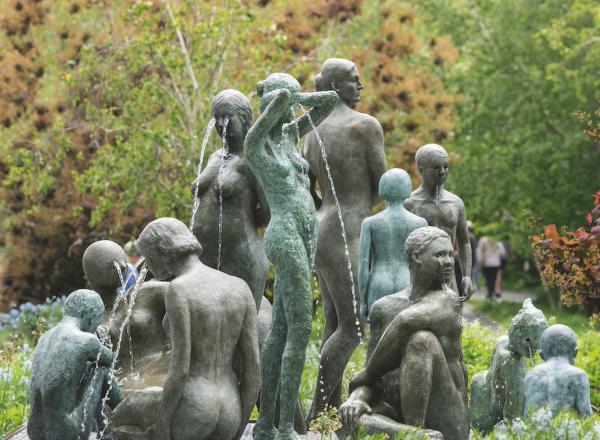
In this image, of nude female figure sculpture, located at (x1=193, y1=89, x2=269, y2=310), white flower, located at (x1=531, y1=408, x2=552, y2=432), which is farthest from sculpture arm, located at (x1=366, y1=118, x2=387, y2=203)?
white flower, located at (x1=531, y1=408, x2=552, y2=432)

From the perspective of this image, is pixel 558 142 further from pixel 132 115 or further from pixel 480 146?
pixel 132 115

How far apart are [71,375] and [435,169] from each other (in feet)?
11.2

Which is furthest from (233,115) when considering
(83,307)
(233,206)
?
(83,307)

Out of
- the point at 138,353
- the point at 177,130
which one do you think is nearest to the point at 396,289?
the point at 138,353

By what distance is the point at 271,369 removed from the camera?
8.48 m

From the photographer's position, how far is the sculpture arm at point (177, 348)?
7.78m

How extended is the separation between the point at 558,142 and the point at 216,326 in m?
19.0

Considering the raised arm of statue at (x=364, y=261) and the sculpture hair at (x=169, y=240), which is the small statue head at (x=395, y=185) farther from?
the sculpture hair at (x=169, y=240)

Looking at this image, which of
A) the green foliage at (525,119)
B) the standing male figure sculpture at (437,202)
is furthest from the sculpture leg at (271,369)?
the green foliage at (525,119)

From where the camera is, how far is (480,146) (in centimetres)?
2686

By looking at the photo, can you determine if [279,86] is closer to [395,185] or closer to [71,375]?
[395,185]

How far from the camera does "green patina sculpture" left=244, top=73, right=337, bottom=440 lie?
818 centimetres

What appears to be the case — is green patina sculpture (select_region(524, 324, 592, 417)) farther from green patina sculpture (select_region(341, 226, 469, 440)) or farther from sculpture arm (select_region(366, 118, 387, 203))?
sculpture arm (select_region(366, 118, 387, 203))

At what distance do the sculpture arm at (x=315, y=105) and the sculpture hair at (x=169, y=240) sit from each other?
1.07m
